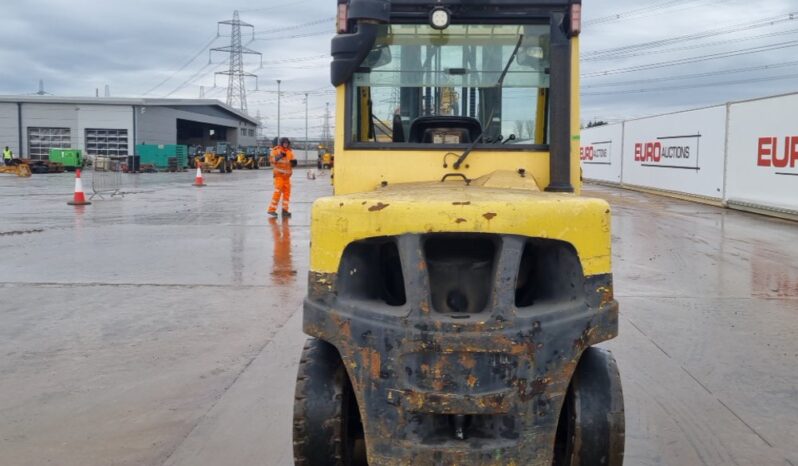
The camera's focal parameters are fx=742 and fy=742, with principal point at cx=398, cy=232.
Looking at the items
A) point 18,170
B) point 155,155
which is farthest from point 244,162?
point 18,170

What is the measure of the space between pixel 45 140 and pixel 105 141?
4.42 m

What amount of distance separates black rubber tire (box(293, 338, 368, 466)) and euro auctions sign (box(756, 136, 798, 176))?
16.4m

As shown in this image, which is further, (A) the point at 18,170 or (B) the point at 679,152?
(A) the point at 18,170

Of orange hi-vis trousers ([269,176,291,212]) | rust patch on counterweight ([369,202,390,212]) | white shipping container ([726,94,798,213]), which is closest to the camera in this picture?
rust patch on counterweight ([369,202,390,212])

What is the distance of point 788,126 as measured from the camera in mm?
17078

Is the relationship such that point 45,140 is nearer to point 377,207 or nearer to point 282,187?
point 282,187

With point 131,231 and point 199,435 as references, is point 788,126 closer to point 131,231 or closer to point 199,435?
point 131,231

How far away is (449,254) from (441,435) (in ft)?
2.47

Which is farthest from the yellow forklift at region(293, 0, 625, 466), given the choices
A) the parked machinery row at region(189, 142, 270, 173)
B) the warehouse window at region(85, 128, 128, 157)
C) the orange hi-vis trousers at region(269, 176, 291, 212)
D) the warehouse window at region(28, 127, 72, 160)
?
the warehouse window at region(28, 127, 72, 160)

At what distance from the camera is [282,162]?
16.4 metres

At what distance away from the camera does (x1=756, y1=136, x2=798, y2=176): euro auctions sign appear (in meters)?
16.9

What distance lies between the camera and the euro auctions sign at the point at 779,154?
55.6 feet

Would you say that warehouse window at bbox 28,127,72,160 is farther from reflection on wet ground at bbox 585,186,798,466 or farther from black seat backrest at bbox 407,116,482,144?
black seat backrest at bbox 407,116,482,144

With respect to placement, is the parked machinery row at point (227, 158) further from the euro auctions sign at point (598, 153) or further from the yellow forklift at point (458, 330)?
the yellow forklift at point (458, 330)
